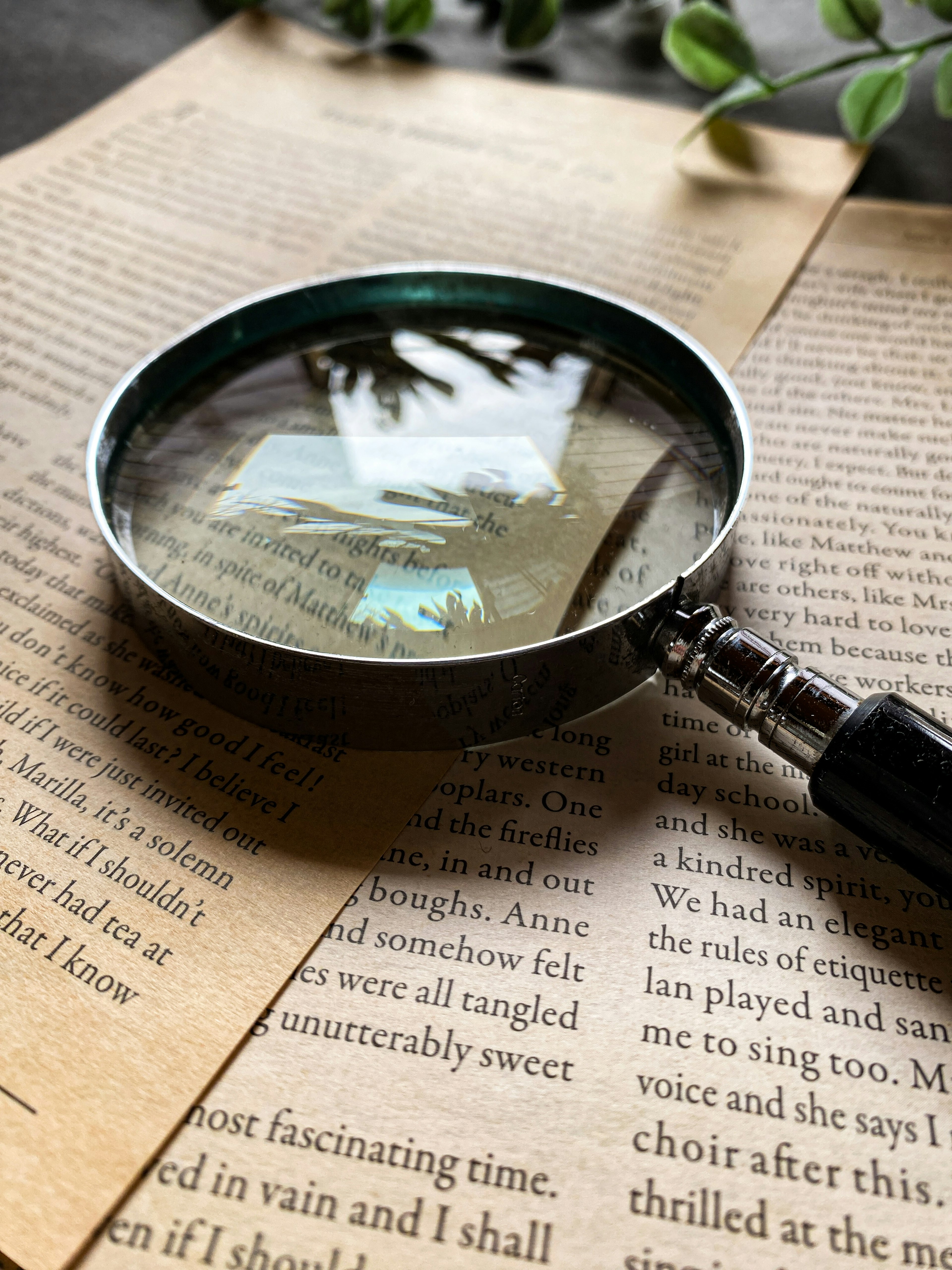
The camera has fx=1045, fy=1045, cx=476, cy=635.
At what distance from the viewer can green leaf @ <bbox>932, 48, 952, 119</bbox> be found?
122 cm

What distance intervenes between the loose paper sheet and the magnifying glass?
82 millimetres

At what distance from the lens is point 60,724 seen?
2.76 ft

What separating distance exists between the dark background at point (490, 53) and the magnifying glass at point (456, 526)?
75 centimetres

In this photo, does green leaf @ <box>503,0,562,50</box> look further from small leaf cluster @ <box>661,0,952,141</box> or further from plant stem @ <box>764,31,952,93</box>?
plant stem @ <box>764,31,952,93</box>

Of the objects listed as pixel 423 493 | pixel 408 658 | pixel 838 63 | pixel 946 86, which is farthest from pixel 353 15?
pixel 408 658

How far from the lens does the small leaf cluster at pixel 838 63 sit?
1.27 meters

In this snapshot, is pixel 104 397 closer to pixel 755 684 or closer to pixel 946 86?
pixel 755 684

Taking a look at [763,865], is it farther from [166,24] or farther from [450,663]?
[166,24]

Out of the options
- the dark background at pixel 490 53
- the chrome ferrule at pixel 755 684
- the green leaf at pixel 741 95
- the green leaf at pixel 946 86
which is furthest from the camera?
the dark background at pixel 490 53

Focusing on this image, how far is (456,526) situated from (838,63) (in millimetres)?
922

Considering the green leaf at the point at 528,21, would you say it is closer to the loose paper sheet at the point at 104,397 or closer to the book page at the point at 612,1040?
the loose paper sheet at the point at 104,397

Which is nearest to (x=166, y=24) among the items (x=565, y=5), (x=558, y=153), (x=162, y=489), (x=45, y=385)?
(x=565, y=5)

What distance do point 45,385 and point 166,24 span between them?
92 centimetres

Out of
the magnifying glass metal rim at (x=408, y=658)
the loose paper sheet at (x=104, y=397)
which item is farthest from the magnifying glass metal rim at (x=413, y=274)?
the loose paper sheet at (x=104, y=397)
